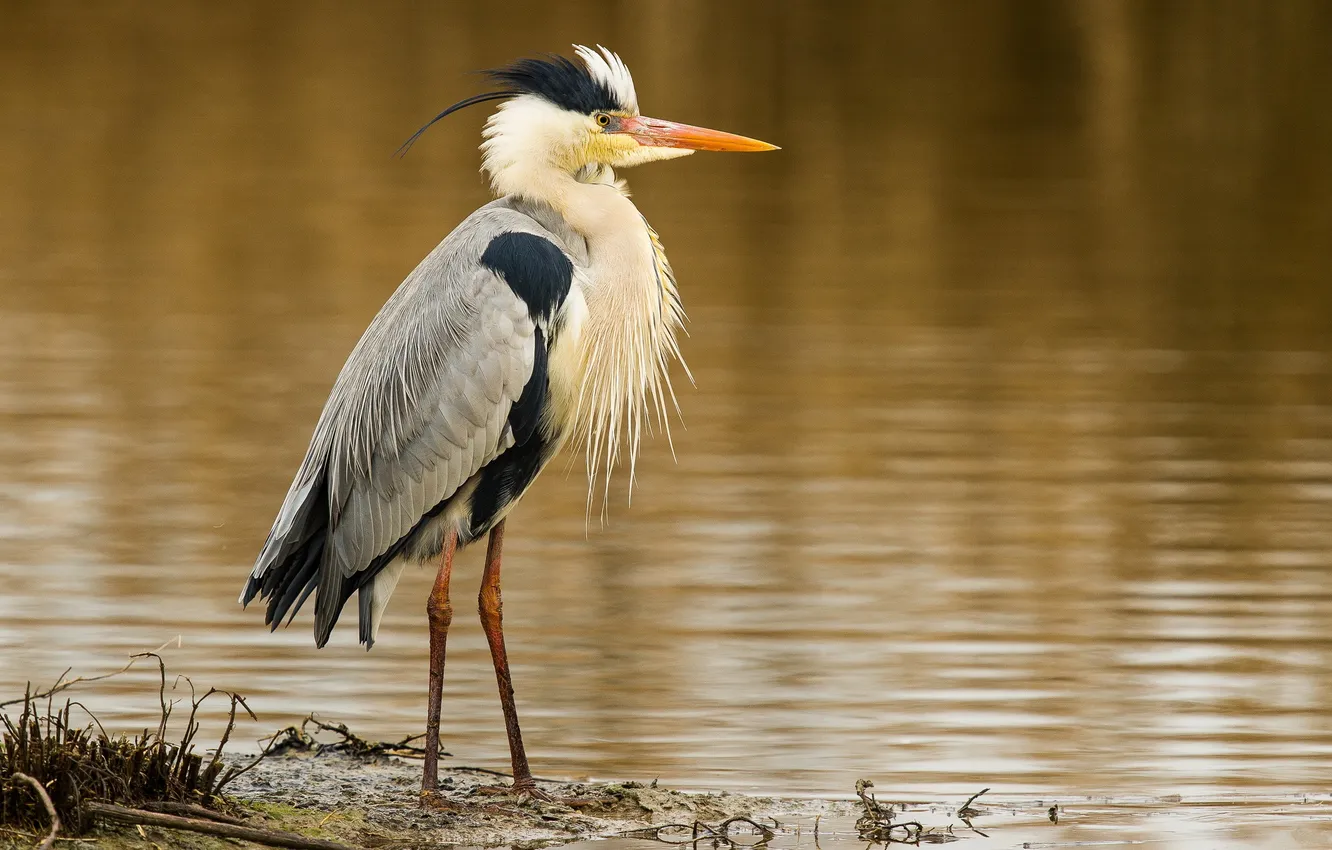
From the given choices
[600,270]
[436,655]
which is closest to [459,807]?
[436,655]

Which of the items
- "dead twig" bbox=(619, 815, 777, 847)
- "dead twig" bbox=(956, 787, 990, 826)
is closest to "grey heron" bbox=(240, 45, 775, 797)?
"dead twig" bbox=(619, 815, 777, 847)

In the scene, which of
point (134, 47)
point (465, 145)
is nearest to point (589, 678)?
point (465, 145)

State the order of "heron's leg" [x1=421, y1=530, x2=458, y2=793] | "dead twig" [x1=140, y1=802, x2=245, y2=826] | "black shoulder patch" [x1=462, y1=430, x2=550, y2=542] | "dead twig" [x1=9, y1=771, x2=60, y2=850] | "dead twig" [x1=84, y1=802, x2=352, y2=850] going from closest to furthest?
"dead twig" [x1=9, y1=771, x2=60, y2=850] → "dead twig" [x1=84, y1=802, x2=352, y2=850] → "dead twig" [x1=140, y1=802, x2=245, y2=826] → "heron's leg" [x1=421, y1=530, x2=458, y2=793] → "black shoulder patch" [x1=462, y1=430, x2=550, y2=542]

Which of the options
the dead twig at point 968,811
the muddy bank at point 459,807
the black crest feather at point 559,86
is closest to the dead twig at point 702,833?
the muddy bank at point 459,807

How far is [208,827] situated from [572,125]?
249 cm

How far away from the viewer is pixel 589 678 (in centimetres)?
806

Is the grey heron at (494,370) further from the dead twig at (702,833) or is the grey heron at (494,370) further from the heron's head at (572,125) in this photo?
the dead twig at (702,833)

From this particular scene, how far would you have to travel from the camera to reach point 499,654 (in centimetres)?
664

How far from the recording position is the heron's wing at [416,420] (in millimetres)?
6504

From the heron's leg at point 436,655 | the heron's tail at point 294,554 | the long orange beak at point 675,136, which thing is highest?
the long orange beak at point 675,136

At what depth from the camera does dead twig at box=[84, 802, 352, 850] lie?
212 inches

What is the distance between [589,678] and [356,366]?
1768 millimetres

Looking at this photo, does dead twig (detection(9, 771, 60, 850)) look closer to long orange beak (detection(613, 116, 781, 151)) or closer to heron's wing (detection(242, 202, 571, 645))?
heron's wing (detection(242, 202, 571, 645))

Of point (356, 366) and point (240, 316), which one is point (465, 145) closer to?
point (240, 316)
